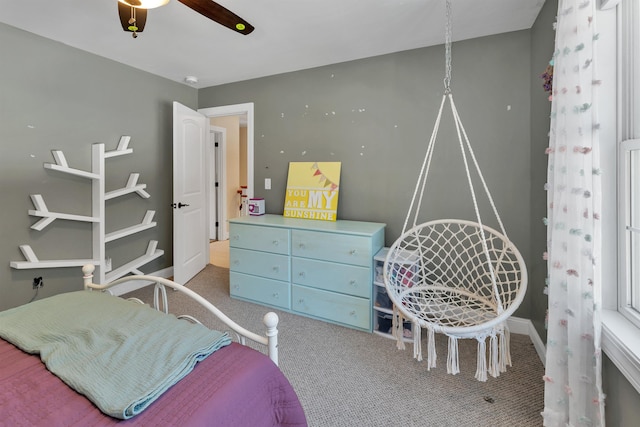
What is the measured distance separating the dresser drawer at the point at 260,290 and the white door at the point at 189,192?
30.8 inches

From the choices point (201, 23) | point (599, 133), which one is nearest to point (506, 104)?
point (599, 133)

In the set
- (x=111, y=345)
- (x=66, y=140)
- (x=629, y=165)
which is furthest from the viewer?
(x=66, y=140)

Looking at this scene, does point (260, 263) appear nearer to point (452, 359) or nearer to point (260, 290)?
point (260, 290)

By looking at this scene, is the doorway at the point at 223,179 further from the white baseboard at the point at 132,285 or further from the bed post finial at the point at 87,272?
the bed post finial at the point at 87,272

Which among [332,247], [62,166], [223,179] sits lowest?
[332,247]

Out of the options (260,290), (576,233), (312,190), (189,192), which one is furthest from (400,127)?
(189,192)

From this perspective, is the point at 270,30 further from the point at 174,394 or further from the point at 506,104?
the point at 174,394

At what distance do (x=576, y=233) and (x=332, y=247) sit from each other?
1.61m

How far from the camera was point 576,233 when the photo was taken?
3.95 feet

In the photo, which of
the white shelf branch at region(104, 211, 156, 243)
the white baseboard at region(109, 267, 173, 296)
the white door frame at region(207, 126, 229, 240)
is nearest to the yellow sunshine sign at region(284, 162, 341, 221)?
the white shelf branch at region(104, 211, 156, 243)

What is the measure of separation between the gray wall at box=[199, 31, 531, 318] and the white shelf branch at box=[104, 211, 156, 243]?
124 cm

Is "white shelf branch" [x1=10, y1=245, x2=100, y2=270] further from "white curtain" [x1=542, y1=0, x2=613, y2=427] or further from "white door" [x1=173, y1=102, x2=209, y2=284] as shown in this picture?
"white curtain" [x1=542, y1=0, x2=613, y2=427]

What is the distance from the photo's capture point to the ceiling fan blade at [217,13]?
1.48m

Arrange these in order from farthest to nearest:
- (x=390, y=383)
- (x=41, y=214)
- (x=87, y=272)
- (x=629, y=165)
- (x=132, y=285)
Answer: (x=132, y=285), (x=41, y=214), (x=390, y=383), (x=87, y=272), (x=629, y=165)
